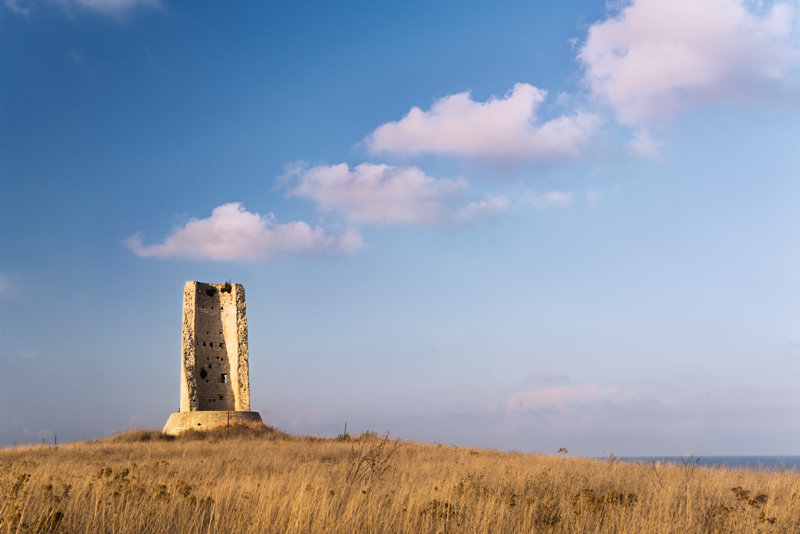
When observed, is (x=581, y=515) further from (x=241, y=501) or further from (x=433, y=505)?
(x=241, y=501)

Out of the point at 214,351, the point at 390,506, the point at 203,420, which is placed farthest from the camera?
the point at 214,351

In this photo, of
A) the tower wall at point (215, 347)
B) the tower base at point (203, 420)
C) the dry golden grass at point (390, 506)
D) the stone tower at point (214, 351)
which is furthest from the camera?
the tower wall at point (215, 347)

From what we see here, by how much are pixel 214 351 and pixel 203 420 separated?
479 cm

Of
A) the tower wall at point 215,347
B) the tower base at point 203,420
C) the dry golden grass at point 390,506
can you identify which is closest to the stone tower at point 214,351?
the tower wall at point 215,347

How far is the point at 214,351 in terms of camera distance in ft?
104

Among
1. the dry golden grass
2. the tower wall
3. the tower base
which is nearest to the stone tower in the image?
the tower wall

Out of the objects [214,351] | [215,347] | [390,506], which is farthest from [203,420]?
[390,506]

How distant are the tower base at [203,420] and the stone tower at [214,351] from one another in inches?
17.0

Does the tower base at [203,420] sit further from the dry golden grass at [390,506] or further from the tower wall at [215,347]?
the dry golden grass at [390,506]

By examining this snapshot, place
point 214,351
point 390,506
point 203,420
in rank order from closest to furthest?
point 390,506 < point 203,420 < point 214,351

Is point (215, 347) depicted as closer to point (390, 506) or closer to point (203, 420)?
point (203, 420)

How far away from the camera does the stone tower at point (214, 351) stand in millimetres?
30109

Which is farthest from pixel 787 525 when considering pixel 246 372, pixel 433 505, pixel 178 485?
pixel 246 372

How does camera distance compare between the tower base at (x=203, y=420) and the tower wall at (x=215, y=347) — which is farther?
the tower wall at (x=215, y=347)
